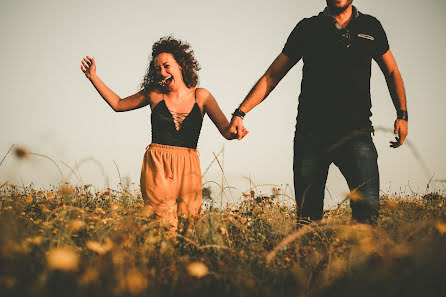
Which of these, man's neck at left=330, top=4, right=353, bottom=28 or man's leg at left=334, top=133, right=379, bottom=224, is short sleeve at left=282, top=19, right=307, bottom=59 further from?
man's leg at left=334, top=133, right=379, bottom=224

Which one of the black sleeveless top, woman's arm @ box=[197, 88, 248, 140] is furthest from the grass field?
woman's arm @ box=[197, 88, 248, 140]

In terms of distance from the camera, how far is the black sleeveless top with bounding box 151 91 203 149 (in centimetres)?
363

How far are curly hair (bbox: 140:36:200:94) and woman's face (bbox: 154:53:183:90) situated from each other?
15cm

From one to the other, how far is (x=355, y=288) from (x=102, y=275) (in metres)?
1.18

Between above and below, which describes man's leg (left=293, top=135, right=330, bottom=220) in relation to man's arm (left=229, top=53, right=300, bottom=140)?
below

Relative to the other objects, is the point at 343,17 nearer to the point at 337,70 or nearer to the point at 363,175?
the point at 337,70

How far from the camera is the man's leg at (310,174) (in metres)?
2.96

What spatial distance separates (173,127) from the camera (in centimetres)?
362

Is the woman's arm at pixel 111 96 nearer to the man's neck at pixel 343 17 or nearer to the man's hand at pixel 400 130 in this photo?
the man's neck at pixel 343 17

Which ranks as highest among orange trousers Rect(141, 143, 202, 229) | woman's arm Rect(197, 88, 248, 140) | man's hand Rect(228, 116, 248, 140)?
woman's arm Rect(197, 88, 248, 140)

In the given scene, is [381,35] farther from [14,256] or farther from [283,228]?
[14,256]

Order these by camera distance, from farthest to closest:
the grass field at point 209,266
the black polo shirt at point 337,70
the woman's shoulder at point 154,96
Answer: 1. the woman's shoulder at point 154,96
2. the black polo shirt at point 337,70
3. the grass field at point 209,266

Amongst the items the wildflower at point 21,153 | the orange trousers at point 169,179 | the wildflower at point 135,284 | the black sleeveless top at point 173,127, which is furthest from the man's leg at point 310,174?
the wildflower at point 21,153

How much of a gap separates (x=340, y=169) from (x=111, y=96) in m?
2.79
